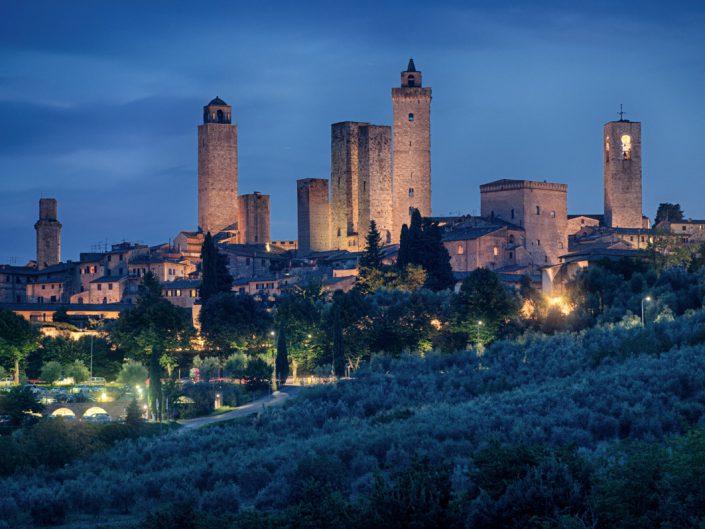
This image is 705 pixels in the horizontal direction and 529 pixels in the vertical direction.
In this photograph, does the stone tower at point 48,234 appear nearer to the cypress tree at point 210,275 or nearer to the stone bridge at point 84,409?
the cypress tree at point 210,275

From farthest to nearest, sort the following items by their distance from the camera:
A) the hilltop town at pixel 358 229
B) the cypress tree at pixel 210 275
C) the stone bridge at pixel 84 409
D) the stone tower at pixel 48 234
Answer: the stone tower at pixel 48 234 → the hilltop town at pixel 358 229 → the cypress tree at pixel 210 275 → the stone bridge at pixel 84 409

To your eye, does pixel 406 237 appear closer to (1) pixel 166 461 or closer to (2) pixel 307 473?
(1) pixel 166 461

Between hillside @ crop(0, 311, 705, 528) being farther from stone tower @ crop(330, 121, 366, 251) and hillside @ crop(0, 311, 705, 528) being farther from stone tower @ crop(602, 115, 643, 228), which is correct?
stone tower @ crop(602, 115, 643, 228)

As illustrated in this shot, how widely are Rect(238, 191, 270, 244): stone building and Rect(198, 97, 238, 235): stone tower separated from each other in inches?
79.8

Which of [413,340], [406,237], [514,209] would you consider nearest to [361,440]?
[413,340]

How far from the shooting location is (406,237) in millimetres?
70875

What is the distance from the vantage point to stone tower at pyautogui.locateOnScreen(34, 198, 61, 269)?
4134 inches

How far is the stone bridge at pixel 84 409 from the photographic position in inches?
2002

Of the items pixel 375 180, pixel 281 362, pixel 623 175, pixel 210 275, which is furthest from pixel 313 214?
pixel 281 362

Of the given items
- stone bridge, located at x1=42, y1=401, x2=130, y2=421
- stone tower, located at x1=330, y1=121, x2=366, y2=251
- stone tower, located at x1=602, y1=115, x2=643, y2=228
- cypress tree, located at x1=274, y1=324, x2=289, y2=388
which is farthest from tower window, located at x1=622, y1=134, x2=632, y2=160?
stone bridge, located at x1=42, y1=401, x2=130, y2=421

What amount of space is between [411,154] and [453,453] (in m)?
48.8

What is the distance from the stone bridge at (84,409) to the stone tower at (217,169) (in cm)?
4454

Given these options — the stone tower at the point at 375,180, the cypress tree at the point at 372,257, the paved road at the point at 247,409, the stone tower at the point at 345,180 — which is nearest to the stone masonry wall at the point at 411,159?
the stone tower at the point at 375,180

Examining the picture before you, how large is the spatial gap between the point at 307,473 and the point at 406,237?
36628 millimetres
